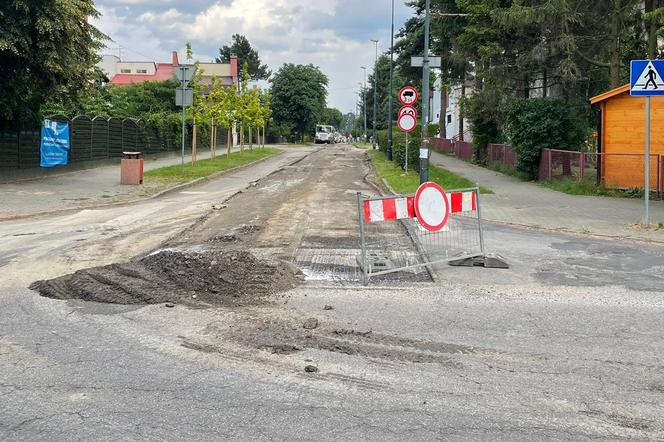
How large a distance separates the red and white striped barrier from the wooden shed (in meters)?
10.7

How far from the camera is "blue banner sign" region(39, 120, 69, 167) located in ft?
71.5

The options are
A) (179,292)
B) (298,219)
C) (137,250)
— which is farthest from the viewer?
(298,219)

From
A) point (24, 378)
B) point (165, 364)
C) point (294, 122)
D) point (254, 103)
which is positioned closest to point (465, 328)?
point (165, 364)

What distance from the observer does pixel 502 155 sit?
27203 millimetres

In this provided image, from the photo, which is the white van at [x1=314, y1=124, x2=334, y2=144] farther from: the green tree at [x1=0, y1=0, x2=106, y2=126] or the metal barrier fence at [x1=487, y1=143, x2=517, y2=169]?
the green tree at [x1=0, y1=0, x2=106, y2=126]

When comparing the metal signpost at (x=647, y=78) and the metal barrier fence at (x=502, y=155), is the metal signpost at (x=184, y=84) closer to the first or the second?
the metal barrier fence at (x=502, y=155)

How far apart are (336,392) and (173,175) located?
20827mm

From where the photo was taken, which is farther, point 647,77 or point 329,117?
point 329,117

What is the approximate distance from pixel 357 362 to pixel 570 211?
441 inches

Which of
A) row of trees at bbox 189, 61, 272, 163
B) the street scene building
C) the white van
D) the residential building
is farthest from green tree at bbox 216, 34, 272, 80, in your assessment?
the street scene building

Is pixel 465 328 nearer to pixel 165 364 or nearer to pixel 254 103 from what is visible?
pixel 165 364

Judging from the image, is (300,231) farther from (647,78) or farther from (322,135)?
(322,135)

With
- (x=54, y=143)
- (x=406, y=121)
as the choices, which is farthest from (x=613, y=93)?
(x=54, y=143)

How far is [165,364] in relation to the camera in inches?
195
